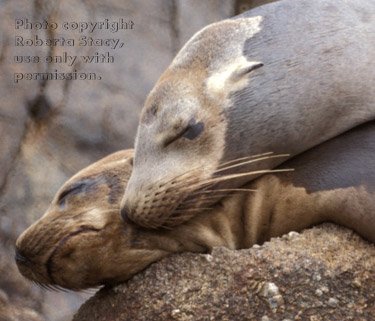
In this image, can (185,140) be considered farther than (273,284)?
Yes

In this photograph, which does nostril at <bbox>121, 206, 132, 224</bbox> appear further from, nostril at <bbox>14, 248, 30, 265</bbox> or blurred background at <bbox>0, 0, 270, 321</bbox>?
blurred background at <bbox>0, 0, 270, 321</bbox>

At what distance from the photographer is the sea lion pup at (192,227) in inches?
95.5

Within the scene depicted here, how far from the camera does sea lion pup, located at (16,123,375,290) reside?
2426 millimetres

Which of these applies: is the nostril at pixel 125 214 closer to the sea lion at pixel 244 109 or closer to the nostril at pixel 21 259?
the sea lion at pixel 244 109

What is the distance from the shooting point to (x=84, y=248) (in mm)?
2480

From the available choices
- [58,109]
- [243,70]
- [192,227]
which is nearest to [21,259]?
[192,227]

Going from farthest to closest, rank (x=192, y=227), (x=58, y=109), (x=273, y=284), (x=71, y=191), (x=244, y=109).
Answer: (x=58, y=109), (x=71, y=191), (x=192, y=227), (x=244, y=109), (x=273, y=284)

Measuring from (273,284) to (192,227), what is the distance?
44 cm

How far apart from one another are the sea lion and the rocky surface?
0.77 ft

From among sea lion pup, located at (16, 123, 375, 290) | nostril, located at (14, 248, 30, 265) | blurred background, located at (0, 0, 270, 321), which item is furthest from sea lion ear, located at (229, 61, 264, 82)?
blurred background, located at (0, 0, 270, 321)

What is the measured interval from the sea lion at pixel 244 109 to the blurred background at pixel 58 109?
76.2 inches

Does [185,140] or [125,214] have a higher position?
[185,140]

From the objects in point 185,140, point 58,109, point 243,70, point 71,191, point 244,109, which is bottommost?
point 58,109

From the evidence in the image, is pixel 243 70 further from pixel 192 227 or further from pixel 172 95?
pixel 192 227
